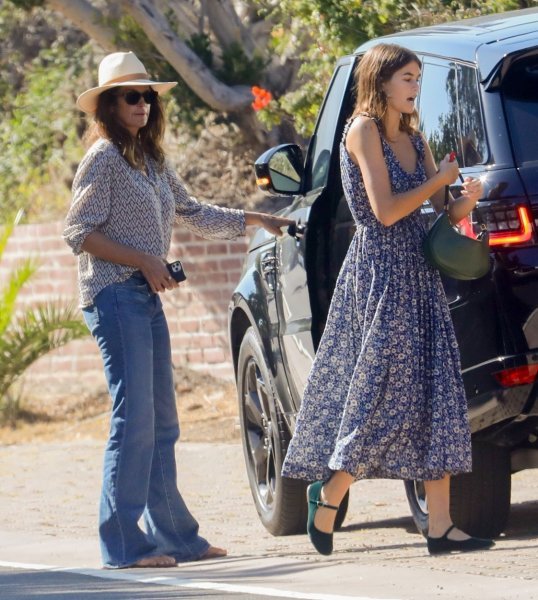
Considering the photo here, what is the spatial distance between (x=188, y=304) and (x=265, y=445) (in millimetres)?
6036

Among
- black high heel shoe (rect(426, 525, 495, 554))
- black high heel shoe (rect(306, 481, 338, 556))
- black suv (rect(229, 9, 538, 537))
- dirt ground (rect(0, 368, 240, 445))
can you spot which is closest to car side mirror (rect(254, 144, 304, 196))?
black suv (rect(229, 9, 538, 537))

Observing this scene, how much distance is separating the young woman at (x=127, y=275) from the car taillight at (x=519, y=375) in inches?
53.1

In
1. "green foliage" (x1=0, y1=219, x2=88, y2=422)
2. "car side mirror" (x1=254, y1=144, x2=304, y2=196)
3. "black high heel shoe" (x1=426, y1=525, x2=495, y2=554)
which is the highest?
"car side mirror" (x1=254, y1=144, x2=304, y2=196)

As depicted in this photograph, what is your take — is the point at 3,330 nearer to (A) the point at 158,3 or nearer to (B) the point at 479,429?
(A) the point at 158,3

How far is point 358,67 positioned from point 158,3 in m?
8.49

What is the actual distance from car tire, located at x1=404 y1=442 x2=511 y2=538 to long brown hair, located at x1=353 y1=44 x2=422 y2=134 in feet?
4.02

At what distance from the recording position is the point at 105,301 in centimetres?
638

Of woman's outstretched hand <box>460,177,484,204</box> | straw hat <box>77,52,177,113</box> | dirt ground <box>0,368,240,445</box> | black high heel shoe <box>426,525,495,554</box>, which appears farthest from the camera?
dirt ground <box>0,368,240,445</box>

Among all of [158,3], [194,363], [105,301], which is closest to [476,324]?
[105,301]

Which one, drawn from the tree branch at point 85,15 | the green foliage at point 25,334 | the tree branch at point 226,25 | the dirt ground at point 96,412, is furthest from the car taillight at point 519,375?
the tree branch at point 226,25

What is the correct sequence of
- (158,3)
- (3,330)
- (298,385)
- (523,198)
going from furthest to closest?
(158,3)
(3,330)
(298,385)
(523,198)

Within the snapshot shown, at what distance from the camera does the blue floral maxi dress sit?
5.79m

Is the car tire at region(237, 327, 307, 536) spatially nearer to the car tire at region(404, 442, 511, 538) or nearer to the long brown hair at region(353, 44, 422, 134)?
the car tire at region(404, 442, 511, 538)

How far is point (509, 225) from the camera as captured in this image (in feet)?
18.3
